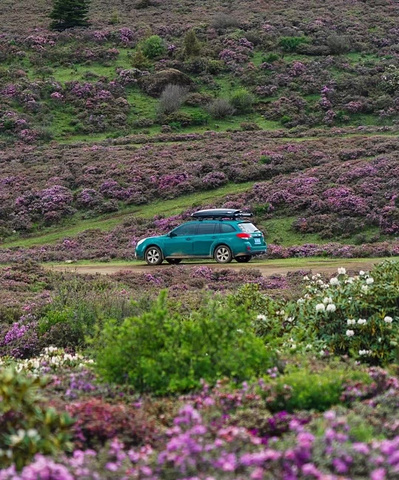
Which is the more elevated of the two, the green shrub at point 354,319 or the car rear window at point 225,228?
the green shrub at point 354,319

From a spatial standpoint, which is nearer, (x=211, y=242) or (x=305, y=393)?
(x=305, y=393)

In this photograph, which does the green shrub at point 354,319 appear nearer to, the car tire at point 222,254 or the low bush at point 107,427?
the low bush at point 107,427

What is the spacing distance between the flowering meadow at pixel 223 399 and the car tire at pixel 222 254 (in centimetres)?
1429

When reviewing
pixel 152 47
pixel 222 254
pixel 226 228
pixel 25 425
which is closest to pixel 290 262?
pixel 222 254

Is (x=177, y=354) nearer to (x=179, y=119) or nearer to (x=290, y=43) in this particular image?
(x=179, y=119)

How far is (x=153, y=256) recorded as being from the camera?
90.6 ft

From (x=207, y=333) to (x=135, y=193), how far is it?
3413 cm

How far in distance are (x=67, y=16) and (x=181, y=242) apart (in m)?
55.0

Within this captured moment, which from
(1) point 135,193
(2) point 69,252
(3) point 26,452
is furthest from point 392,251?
(3) point 26,452

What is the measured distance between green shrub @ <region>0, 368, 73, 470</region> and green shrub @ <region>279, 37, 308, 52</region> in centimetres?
6583

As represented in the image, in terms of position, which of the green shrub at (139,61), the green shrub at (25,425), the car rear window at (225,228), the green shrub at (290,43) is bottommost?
the car rear window at (225,228)

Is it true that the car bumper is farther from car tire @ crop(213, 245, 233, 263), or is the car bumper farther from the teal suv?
car tire @ crop(213, 245, 233, 263)

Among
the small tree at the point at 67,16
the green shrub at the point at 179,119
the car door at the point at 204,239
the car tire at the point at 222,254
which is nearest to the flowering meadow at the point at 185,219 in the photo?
the green shrub at the point at 179,119

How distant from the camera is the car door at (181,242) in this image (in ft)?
88.8
